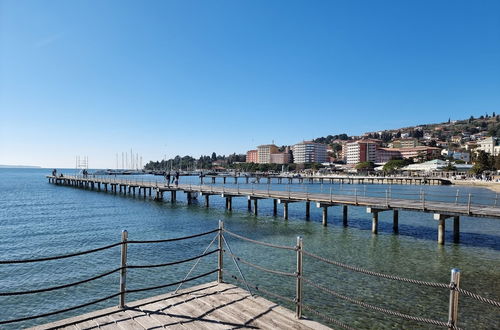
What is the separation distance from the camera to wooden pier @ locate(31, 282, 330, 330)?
17.3 ft

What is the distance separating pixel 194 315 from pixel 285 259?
32.9ft

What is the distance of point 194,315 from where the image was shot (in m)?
5.73

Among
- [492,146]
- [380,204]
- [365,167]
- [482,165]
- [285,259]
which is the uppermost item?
[492,146]

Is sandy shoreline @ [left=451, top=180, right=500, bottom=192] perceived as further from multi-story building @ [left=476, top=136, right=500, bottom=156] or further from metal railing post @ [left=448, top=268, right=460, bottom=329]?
metal railing post @ [left=448, top=268, right=460, bottom=329]

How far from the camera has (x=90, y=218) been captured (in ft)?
98.3

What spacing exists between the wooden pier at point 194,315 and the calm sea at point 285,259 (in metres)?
4.07

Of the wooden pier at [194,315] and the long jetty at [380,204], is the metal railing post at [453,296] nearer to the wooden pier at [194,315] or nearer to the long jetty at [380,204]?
the wooden pier at [194,315]

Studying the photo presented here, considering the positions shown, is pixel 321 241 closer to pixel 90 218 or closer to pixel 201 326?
pixel 201 326

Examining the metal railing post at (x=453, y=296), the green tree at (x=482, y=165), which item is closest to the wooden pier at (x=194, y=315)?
the metal railing post at (x=453, y=296)

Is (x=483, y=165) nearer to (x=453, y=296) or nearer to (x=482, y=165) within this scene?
(x=482, y=165)

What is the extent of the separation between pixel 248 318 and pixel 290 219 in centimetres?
2449

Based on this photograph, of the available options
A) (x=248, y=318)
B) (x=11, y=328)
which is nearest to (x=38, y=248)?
(x=11, y=328)

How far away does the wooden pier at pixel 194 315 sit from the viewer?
529 centimetres

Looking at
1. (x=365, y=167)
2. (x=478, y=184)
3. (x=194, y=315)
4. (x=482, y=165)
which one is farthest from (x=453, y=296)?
(x=365, y=167)
